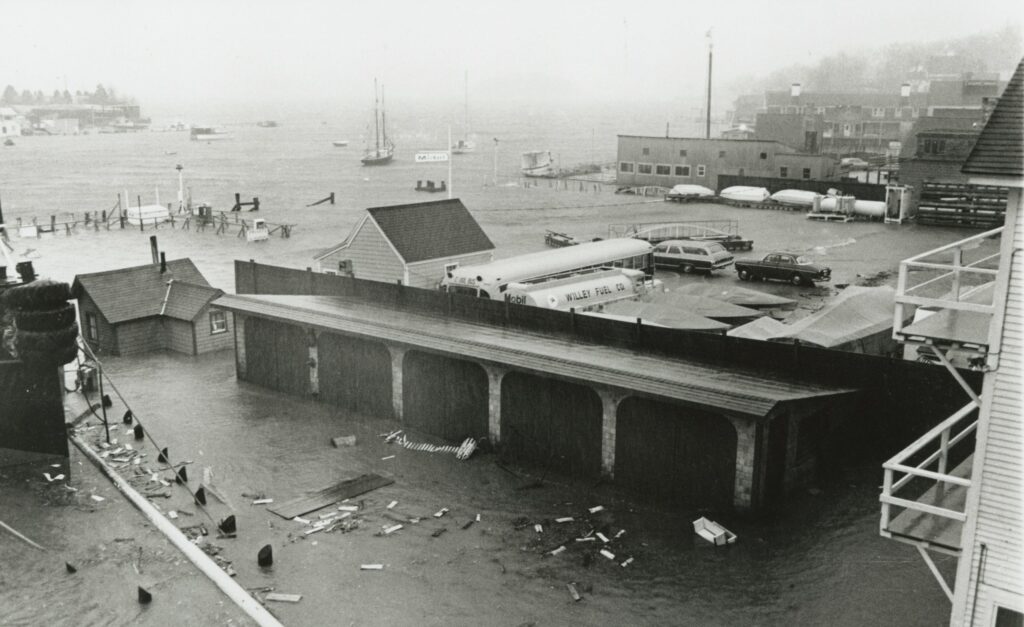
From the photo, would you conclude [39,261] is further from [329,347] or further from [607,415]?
[607,415]

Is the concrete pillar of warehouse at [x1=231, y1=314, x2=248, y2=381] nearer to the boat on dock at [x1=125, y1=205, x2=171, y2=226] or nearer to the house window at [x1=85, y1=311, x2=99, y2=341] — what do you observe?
the house window at [x1=85, y1=311, x2=99, y2=341]

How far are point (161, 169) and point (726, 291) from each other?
154m

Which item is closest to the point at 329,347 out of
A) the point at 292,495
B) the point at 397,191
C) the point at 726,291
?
the point at 292,495

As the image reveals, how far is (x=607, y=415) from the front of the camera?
23.7m

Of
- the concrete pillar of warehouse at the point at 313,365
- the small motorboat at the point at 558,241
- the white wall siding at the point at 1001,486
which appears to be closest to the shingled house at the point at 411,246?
the concrete pillar of warehouse at the point at 313,365

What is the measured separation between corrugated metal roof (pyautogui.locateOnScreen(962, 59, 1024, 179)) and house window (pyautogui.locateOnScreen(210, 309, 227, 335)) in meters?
33.2

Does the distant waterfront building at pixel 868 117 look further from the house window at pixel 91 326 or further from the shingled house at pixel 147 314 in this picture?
the house window at pixel 91 326

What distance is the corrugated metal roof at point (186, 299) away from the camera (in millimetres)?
38500

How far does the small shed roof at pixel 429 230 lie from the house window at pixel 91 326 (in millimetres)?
10513

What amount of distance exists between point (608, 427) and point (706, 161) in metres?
68.1

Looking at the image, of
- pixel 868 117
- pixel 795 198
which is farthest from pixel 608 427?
pixel 868 117

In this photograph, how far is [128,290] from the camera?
39.5 meters

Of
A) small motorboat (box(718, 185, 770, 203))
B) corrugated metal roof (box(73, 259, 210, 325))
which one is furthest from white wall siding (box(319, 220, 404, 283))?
small motorboat (box(718, 185, 770, 203))

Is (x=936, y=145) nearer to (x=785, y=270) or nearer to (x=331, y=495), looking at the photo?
(x=785, y=270)
